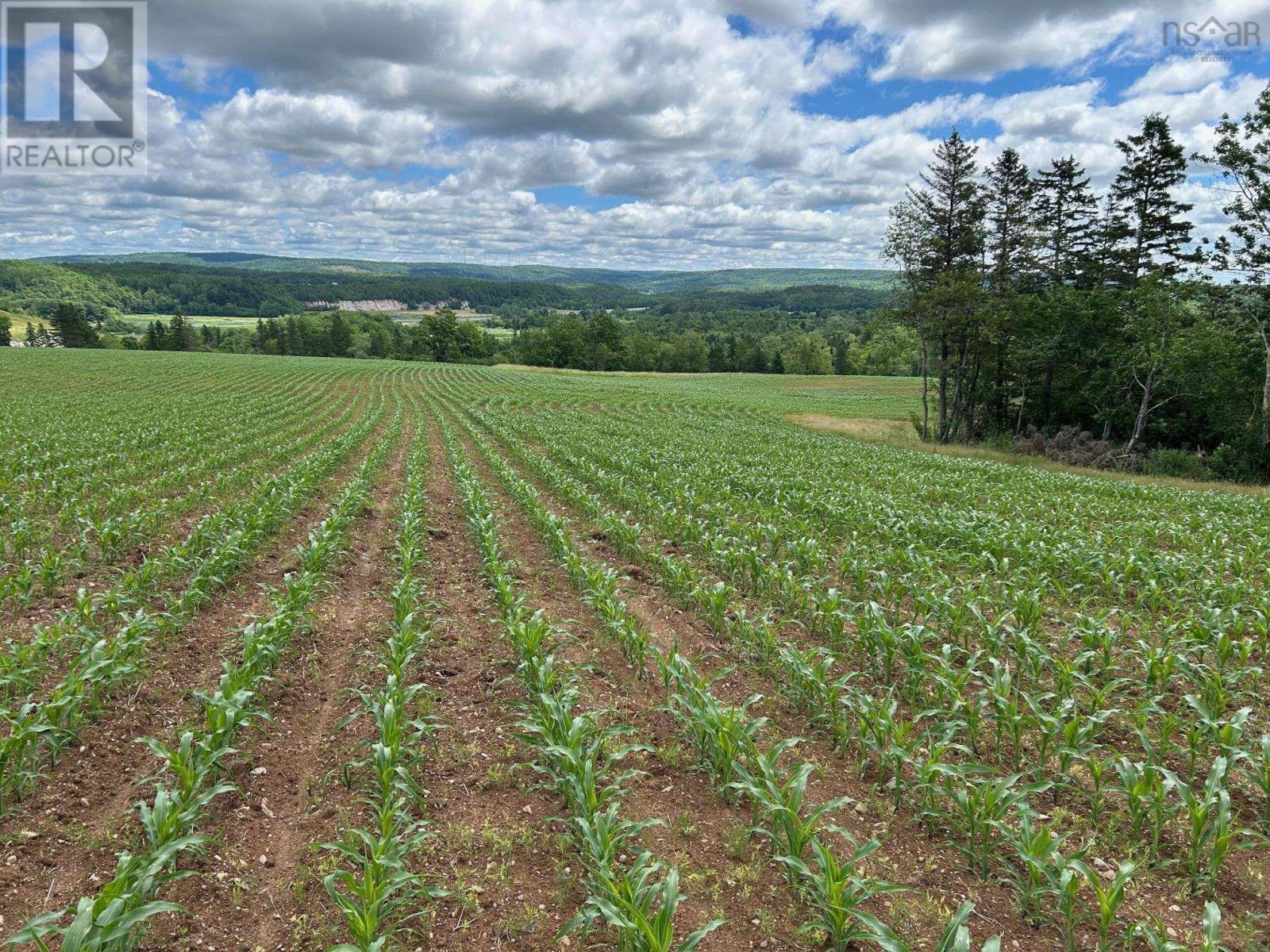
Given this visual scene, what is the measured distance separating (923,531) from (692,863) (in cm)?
843

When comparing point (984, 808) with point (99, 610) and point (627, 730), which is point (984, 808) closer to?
point (627, 730)

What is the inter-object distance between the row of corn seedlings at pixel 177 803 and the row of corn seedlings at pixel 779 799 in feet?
9.90

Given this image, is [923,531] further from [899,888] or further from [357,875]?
[357,875]

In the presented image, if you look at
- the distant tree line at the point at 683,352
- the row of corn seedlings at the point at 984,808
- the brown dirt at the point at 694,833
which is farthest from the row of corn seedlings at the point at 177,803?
the distant tree line at the point at 683,352

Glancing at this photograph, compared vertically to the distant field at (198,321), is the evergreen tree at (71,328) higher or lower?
lower

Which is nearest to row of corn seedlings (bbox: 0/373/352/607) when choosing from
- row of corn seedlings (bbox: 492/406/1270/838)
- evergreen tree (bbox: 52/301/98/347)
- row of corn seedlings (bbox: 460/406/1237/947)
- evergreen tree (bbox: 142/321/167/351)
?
row of corn seedlings (bbox: 460/406/1237/947)

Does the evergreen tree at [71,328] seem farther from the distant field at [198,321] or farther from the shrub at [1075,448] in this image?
the shrub at [1075,448]

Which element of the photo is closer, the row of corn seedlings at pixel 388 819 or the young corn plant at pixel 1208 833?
the row of corn seedlings at pixel 388 819

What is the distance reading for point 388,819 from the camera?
3551mm

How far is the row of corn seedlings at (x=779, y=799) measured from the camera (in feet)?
10.3

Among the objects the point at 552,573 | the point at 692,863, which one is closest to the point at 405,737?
the point at 692,863

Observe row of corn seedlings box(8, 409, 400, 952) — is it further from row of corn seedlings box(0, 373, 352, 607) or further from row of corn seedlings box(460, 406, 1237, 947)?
row of corn seedlings box(460, 406, 1237, 947)

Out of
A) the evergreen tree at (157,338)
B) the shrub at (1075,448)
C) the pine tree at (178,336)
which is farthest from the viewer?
the pine tree at (178,336)

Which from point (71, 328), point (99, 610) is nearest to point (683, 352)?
point (71, 328)
